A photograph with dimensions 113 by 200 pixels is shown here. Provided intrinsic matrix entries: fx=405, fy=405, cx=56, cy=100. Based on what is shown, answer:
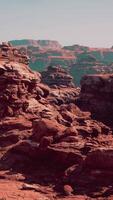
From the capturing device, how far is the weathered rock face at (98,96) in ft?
236


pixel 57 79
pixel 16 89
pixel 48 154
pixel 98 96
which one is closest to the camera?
pixel 48 154

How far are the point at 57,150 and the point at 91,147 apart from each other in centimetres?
305

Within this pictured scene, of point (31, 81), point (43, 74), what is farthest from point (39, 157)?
point (43, 74)

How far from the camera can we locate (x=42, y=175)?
35.5 meters

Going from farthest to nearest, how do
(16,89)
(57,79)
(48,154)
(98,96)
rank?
(57,79), (98,96), (16,89), (48,154)

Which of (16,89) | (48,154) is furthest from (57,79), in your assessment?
(48,154)

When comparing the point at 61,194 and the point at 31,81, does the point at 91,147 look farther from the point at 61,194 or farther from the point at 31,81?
the point at 31,81

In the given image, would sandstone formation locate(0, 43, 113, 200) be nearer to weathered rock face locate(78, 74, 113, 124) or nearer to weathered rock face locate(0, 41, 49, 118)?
weathered rock face locate(0, 41, 49, 118)

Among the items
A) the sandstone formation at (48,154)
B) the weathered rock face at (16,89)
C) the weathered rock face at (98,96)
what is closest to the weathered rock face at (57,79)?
the weathered rock face at (98,96)

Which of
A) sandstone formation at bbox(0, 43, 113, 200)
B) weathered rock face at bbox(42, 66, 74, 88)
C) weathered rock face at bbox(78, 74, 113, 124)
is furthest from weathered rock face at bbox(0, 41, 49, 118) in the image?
weathered rock face at bbox(42, 66, 74, 88)

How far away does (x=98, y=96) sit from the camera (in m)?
75.1

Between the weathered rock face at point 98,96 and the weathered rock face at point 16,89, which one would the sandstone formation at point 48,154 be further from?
the weathered rock face at point 98,96

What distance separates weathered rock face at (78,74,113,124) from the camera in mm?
72062

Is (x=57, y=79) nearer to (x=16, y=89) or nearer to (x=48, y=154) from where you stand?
(x=16, y=89)
